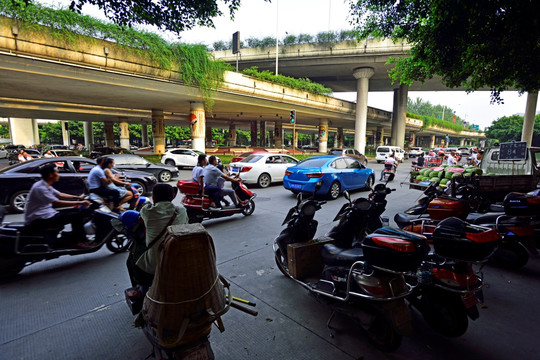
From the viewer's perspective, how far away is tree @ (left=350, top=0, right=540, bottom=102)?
14.3ft

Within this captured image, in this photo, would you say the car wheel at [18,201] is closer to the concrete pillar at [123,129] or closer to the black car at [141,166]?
the black car at [141,166]

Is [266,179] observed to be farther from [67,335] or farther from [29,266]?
[67,335]

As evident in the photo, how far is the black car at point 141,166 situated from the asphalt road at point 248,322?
25.3 feet

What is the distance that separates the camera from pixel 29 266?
3.97 meters

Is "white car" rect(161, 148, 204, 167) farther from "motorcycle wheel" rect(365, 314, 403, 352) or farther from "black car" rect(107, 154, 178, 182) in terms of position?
"motorcycle wheel" rect(365, 314, 403, 352)

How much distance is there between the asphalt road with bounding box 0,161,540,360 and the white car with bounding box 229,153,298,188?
266 inches

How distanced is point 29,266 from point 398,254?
16.4 feet

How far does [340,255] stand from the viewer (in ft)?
9.31

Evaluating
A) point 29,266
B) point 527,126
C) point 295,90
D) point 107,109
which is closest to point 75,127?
point 107,109

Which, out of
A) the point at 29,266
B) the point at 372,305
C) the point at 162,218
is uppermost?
the point at 162,218

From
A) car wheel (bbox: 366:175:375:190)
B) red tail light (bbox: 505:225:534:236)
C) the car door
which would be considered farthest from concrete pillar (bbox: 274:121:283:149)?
red tail light (bbox: 505:225:534:236)

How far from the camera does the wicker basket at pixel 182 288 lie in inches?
68.1

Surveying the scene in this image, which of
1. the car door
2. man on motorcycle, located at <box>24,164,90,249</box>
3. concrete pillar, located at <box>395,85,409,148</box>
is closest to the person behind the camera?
man on motorcycle, located at <box>24,164,90,249</box>

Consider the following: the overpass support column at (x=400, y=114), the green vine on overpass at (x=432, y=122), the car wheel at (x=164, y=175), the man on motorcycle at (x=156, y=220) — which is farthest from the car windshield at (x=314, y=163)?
the green vine on overpass at (x=432, y=122)
